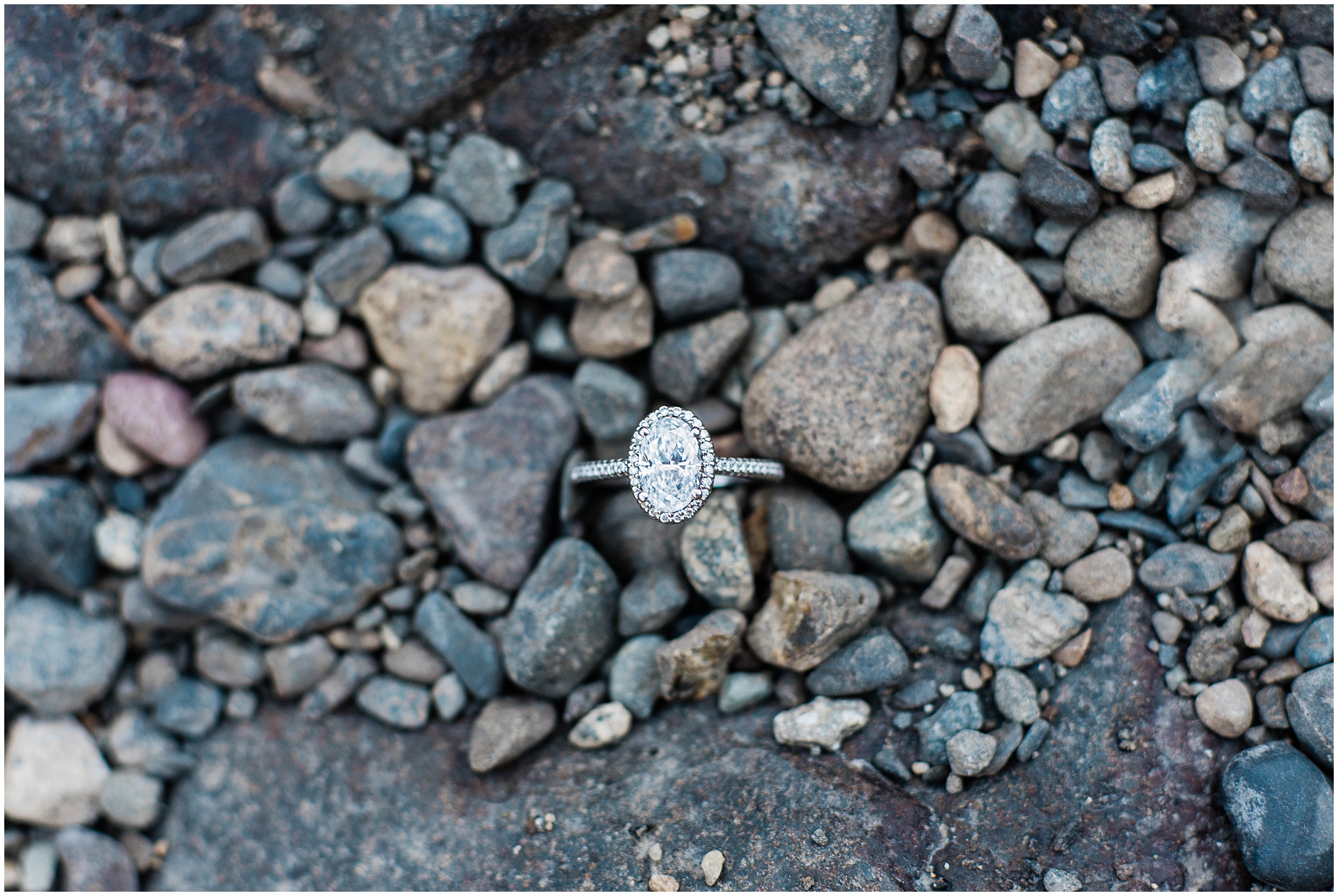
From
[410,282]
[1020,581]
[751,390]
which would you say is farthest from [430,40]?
[1020,581]

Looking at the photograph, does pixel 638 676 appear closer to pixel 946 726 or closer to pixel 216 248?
pixel 946 726

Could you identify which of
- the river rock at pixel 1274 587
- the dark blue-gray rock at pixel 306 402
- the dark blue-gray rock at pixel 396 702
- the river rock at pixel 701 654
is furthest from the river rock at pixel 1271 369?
the dark blue-gray rock at pixel 306 402

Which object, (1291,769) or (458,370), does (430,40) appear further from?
(1291,769)

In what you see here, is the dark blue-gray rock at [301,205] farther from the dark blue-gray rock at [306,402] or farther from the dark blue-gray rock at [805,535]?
the dark blue-gray rock at [805,535]

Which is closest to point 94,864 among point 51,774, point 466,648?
point 51,774

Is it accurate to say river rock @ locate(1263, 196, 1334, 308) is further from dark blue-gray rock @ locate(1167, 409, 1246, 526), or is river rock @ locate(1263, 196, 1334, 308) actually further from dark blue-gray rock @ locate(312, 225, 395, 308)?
dark blue-gray rock @ locate(312, 225, 395, 308)

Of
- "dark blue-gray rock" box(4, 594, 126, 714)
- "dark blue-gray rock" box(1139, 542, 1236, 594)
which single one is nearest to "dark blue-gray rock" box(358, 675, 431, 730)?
"dark blue-gray rock" box(4, 594, 126, 714)
